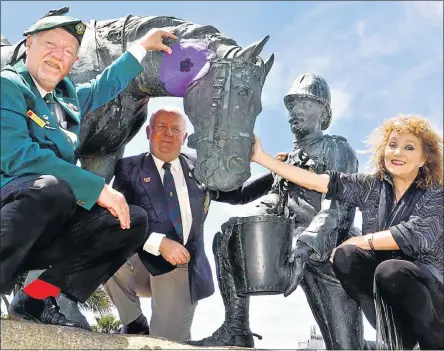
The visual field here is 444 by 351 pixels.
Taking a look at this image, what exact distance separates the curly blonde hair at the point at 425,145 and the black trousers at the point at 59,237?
1.49 m

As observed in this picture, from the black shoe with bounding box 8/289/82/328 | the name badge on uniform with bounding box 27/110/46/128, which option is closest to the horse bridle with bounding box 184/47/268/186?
the name badge on uniform with bounding box 27/110/46/128

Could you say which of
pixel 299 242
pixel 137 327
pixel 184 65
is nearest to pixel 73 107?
pixel 184 65

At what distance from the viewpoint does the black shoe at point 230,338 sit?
157 inches

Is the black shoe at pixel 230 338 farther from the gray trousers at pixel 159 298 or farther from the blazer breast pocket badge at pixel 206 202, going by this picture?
the blazer breast pocket badge at pixel 206 202

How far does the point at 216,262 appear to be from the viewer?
421 centimetres

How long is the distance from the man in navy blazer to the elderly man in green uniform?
848mm

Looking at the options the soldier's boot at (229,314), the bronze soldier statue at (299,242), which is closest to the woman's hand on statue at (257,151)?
the bronze soldier statue at (299,242)

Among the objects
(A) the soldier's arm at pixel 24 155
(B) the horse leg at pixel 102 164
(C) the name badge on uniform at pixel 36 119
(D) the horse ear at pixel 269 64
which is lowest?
(A) the soldier's arm at pixel 24 155

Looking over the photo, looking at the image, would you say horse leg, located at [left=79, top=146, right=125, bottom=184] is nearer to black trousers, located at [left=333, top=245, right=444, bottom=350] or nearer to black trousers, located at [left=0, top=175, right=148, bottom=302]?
black trousers, located at [left=0, top=175, right=148, bottom=302]

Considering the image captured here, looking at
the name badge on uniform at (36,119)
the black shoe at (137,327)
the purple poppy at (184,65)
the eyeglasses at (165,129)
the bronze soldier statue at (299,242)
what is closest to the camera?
the name badge on uniform at (36,119)

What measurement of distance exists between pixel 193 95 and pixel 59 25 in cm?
93

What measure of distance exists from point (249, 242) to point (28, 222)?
4.28ft

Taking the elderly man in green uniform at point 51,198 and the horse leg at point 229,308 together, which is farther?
the horse leg at point 229,308

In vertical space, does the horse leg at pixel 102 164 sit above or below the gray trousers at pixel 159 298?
above
